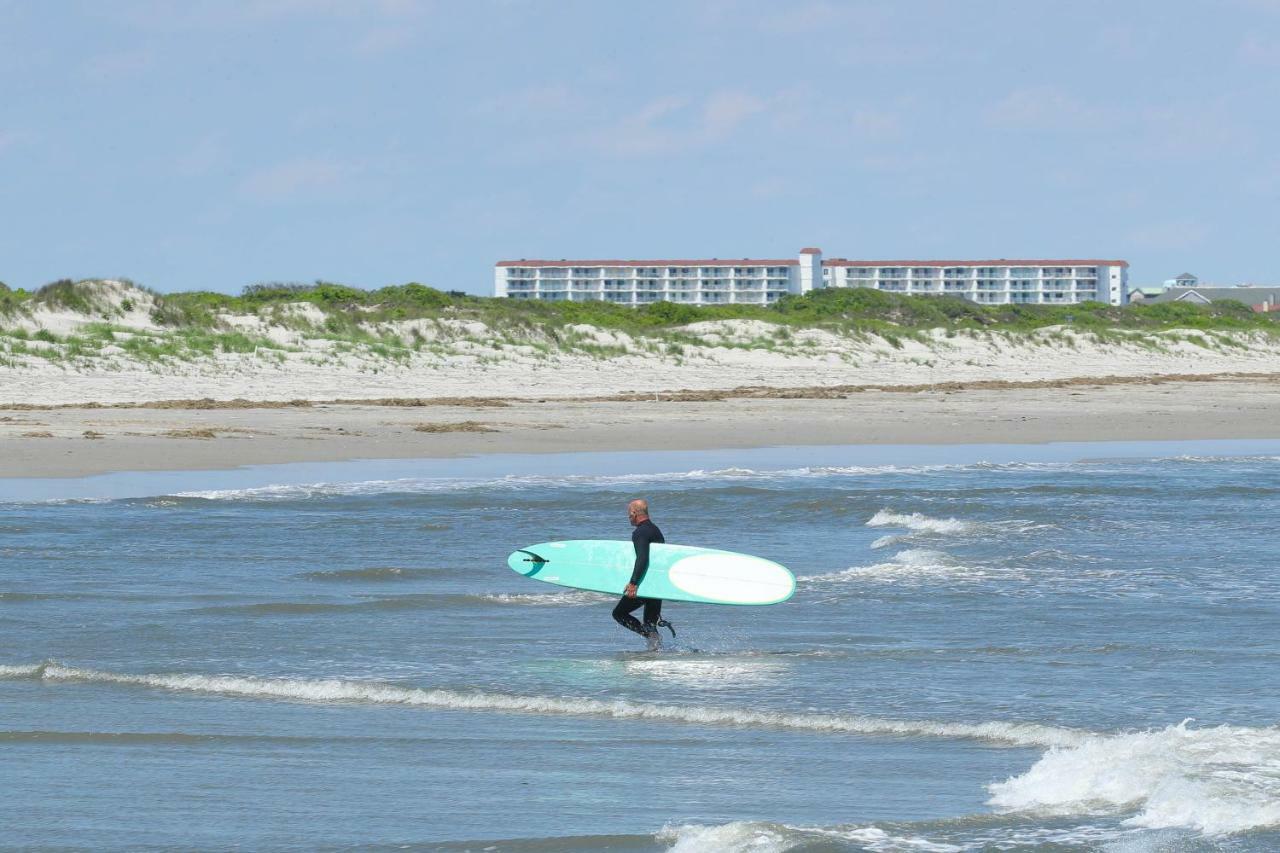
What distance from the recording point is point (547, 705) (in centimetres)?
962

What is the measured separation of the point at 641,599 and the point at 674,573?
0.59m

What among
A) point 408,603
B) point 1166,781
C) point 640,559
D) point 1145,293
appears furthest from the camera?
point 1145,293

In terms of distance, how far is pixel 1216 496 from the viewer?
20.6 m

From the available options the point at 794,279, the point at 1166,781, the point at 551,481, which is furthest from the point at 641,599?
the point at 794,279

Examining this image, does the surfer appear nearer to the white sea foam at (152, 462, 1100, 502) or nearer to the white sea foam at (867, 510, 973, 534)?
the white sea foam at (867, 510, 973, 534)

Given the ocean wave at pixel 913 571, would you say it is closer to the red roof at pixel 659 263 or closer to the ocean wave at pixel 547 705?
the ocean wave at pixel 547 705

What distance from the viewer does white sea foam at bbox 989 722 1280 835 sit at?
721cm

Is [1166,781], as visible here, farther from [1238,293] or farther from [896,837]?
[1238,293]

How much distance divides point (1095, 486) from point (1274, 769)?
14.2m

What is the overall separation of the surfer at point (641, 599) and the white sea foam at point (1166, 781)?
382cm

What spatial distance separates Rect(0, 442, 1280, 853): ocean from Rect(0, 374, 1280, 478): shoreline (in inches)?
206

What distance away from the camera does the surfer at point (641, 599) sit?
11.7 meters

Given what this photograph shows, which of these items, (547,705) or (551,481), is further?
(551,481)

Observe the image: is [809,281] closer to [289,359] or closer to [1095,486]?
[289,359]
